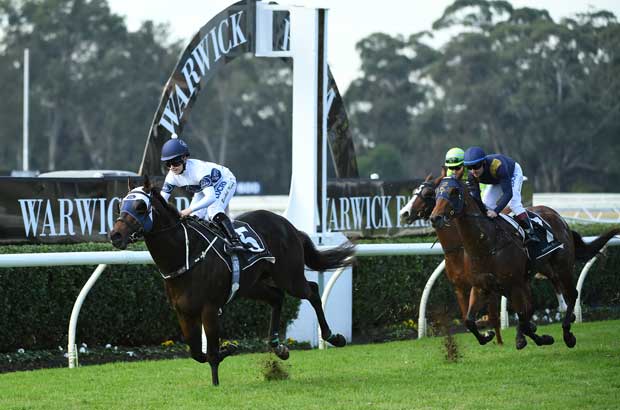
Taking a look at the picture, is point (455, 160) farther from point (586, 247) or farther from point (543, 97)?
point (543, 97)

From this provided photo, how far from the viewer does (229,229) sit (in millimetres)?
6383

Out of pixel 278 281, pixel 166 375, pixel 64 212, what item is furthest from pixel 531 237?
pixel 64 212

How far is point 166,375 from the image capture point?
262 inches

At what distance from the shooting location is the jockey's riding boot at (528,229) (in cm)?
757

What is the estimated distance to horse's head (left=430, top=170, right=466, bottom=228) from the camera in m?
6.75

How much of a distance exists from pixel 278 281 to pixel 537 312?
4.47 metres

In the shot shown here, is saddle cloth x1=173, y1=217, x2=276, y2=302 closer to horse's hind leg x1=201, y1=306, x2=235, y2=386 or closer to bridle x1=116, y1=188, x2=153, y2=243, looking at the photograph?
horse's hind leg x1=201, y1=306, x2=235, y2=386

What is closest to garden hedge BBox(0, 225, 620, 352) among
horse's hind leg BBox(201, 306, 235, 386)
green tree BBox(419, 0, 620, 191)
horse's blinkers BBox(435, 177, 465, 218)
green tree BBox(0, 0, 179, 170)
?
horse's blinkers BBox(435, 177, 465, 218)

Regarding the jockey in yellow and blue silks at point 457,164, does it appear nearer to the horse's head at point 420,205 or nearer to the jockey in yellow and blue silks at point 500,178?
the jockey in yellow and blue silks at point 500,178

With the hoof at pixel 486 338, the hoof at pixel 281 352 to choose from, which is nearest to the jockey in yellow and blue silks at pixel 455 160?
the hoof at pixel 486 338

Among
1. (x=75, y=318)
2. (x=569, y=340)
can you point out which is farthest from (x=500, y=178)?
(x=75, y=318)

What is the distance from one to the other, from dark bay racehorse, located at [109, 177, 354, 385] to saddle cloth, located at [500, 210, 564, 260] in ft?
5.30

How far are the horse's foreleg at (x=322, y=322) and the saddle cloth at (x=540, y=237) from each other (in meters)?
1.47

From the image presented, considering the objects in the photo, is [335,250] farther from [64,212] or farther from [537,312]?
[537,312]
